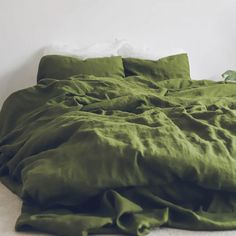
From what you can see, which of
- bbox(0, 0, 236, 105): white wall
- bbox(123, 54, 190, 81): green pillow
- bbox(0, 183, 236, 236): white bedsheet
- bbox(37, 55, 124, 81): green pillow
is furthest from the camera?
bbox(0, 0, 236, 105): white wall

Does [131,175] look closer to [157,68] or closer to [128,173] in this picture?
[128,173]

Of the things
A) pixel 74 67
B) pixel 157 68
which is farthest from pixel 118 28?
pixel 74 67

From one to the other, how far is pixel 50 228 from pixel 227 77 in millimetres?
2017

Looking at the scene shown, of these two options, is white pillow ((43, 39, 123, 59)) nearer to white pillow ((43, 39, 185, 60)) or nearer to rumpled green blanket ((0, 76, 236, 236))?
white pillow ((43, 39, 185, 60))

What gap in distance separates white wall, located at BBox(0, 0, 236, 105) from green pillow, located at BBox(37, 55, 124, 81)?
0.90ft

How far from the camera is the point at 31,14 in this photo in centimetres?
294

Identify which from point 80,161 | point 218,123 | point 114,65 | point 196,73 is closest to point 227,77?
point 196,73

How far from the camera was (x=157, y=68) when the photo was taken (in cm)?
286

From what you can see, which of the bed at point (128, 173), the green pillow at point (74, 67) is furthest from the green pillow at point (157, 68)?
the bed at point (128, 173)

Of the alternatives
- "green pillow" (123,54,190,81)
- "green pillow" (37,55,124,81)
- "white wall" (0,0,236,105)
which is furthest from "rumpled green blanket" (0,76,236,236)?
"white wall" (0,0,236,105)

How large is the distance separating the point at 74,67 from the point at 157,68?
0.49 m

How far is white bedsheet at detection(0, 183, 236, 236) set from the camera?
4.37 ft

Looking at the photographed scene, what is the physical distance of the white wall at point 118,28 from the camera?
2.95m

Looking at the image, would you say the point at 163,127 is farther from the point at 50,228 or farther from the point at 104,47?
the point at 104,47
